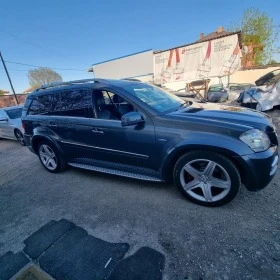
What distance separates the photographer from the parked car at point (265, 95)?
7223 mm

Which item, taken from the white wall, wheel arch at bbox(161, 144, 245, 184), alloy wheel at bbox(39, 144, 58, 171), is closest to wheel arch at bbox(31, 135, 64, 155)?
alloy wheel at bbox(39, 144, 58, 171)

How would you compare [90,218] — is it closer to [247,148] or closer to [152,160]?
[152,160]

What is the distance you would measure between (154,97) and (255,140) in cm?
163

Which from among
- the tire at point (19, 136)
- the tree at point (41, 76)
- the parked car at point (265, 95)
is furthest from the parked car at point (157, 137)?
the tree at point (41, 76)

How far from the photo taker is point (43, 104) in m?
3.86

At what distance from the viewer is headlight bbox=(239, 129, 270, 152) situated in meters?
2.21

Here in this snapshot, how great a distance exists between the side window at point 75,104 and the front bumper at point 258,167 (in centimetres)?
235

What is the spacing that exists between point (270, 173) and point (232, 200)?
60 centimetres

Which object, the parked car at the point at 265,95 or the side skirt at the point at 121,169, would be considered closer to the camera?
the side skirt at the point at 121,169

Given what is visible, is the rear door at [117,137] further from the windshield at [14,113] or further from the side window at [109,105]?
the windshield at [14,113]

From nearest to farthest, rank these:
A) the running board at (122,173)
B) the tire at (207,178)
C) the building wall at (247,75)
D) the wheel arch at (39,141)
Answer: the tire at (207,178) → the running board at (122,173) → the wheel arch at (39,141) → the building wall at (247,75)

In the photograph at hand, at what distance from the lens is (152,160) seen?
2.74m

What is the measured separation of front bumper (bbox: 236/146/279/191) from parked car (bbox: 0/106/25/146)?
22.5 feet

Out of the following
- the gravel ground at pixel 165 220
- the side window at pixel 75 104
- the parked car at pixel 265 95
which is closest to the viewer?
the gravel ground at pixel 165 220
